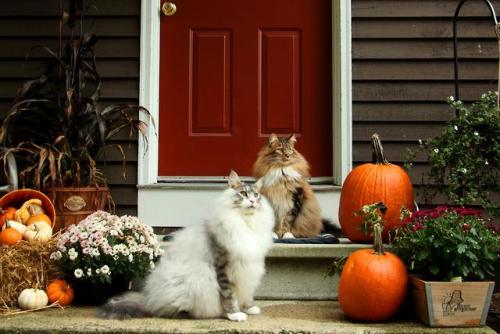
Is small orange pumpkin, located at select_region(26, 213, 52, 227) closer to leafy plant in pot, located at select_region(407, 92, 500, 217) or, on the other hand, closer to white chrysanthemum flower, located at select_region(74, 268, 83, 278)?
white chrysanthemum flower, located at select_region(74, 268, 83, 278)

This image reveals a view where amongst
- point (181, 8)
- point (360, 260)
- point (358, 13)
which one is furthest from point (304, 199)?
point (181, 8)

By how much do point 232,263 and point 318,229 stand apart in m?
0.99

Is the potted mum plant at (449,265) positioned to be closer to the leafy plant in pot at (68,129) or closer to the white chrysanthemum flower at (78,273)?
the white chrysanthemum flower at (78,273)

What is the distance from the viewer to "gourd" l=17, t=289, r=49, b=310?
2.96m

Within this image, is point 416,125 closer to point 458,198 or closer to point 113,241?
point 458,198

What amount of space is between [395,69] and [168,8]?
1.75 meters

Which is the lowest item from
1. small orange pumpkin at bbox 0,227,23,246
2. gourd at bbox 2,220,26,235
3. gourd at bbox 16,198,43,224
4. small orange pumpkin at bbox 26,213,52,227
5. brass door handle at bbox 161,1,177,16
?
small orange pumpkin at bbox 0,227,23,246

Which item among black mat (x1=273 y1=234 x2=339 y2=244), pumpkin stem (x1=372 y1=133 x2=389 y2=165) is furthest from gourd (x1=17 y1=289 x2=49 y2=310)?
pumpkin stem (x1=372 y1=133 x2=389 y2=165)

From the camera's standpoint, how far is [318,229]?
A: 143 inches

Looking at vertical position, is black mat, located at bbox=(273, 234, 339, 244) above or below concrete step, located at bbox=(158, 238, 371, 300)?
above

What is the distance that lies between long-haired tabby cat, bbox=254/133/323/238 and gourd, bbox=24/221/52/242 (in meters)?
1.31

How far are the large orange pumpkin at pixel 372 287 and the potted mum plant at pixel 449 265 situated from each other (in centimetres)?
10

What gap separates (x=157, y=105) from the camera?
4238 millimetres

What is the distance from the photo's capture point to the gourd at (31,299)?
296 centimetres
